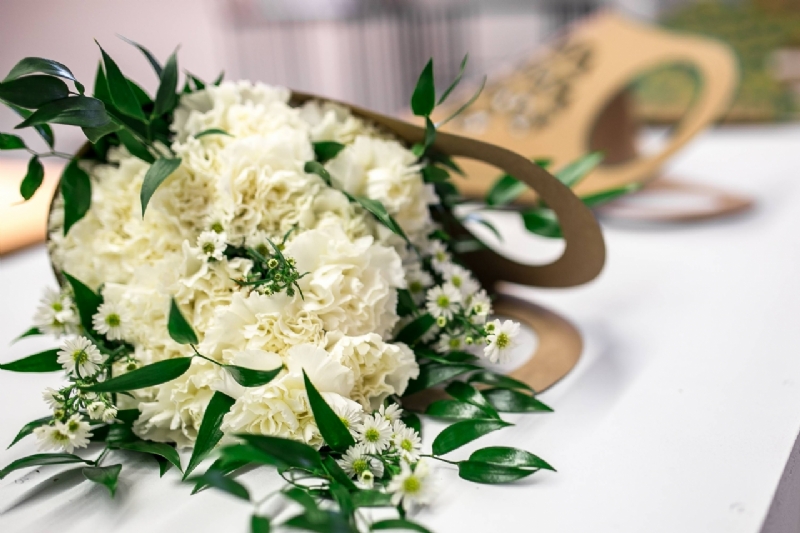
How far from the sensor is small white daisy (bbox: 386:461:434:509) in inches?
18.8

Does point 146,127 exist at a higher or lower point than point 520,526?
higher

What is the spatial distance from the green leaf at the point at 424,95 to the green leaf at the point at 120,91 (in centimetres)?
23

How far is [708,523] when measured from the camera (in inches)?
19.0

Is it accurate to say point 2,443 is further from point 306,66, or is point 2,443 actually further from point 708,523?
point 306,66

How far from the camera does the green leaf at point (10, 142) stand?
1.98ft

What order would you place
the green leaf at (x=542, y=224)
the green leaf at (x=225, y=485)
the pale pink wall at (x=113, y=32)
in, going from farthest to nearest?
the pale pink wall at (x=113, y=32) → the green leaf at (x=542, y=224) → the green leaf at (x=225, y=485)

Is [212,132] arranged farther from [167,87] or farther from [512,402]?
[512,402]

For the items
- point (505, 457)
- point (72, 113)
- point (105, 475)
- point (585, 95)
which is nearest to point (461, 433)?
point (505, 457)

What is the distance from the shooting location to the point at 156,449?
56cm

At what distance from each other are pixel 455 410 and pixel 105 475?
273 mm

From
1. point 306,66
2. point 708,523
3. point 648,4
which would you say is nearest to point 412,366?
point 708,523

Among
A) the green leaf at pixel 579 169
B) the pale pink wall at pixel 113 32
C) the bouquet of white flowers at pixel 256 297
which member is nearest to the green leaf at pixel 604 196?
the green leaf at pixel 579 169

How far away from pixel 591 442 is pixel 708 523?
0.12m

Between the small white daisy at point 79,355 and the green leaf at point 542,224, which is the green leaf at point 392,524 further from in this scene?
the green leaf at point 542,224
